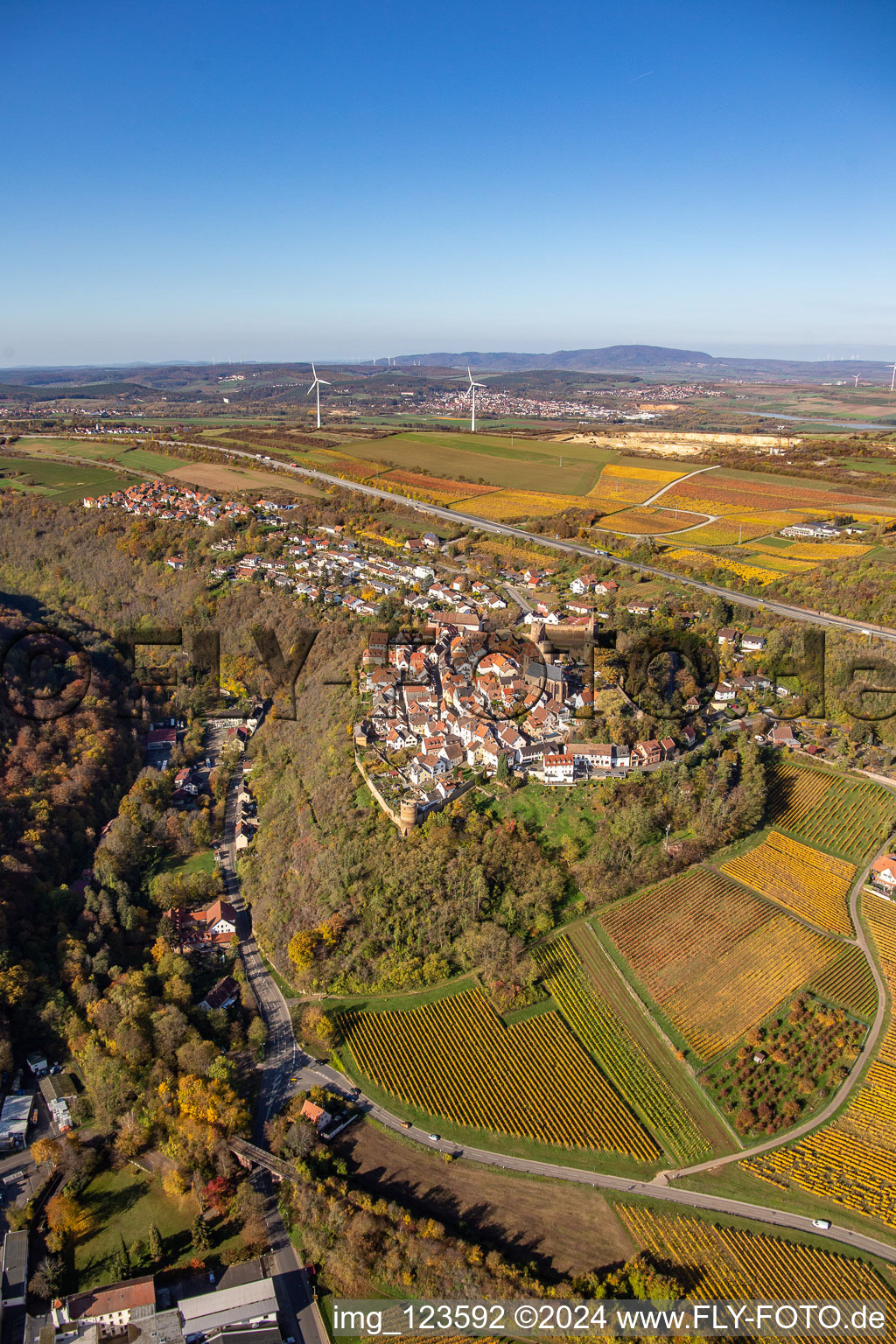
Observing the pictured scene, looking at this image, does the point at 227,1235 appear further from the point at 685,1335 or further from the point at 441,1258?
the point at 685,1335

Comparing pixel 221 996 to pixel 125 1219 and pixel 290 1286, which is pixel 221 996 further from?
pixel 290 1286

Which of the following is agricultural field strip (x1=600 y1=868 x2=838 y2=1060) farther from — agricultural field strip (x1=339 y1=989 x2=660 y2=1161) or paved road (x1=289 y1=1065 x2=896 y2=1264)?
paved road (x1=289 y1=1065 x2=896 y2=1264)

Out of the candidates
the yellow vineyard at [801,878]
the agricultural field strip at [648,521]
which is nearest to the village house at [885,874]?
the yellow vineyard at [801,878]

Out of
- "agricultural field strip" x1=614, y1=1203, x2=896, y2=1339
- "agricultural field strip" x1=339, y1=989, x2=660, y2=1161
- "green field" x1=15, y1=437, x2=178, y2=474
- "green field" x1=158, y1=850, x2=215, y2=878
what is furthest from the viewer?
"green field" x1=15, y1=437, x2=178, y2=474

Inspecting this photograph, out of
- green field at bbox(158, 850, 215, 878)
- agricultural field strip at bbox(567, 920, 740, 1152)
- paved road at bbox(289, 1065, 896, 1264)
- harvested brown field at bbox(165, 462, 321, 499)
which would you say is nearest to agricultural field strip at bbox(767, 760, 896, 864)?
agricultural field strip at bbox(567, 920, 740, 1152)

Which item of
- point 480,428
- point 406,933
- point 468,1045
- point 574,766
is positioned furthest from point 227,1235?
point 480,428

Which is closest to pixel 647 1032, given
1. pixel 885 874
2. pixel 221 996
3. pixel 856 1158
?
pixel 856 1158

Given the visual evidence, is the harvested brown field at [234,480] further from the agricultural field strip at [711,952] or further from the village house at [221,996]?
the agricultural field strip at [711,952]
